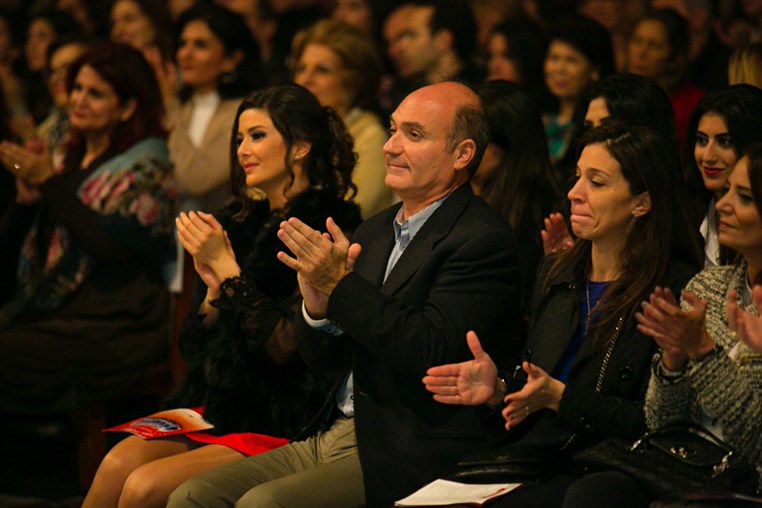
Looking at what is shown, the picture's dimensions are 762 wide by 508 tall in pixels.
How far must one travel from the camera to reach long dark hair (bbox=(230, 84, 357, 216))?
4062mm

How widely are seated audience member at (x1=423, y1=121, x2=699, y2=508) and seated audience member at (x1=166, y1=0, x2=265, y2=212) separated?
2460 millimetres

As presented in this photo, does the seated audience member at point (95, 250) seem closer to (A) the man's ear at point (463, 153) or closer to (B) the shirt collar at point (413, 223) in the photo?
(B) the shirt collar at point (413, 223)

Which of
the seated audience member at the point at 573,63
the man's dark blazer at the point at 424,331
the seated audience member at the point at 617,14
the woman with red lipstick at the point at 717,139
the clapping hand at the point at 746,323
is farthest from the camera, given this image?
the seated audience member at the point at 617,14

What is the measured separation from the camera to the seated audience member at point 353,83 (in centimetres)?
527

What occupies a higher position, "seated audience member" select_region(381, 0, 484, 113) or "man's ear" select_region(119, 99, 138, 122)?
"seated audience member" select_region(381, 0, 484, 113)

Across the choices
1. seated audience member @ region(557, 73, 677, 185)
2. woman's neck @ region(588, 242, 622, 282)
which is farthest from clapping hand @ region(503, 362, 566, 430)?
seated audience member @ region(557, 73, 677, 185)

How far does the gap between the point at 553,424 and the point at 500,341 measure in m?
0.29

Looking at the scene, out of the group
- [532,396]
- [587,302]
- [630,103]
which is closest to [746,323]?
[532,396]

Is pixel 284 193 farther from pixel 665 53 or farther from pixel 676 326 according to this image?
pixel 665 53

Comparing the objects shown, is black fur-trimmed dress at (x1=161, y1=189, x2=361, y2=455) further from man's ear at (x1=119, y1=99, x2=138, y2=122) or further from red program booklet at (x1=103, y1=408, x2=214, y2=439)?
man's ear at (x1=119, y1=99, x2=138, y2=122)

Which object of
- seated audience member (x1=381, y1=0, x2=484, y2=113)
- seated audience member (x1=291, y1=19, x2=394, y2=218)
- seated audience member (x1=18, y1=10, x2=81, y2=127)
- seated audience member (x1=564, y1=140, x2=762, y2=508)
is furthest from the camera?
seated audience member (x1=18, y1=10, x2=81, y2=127)

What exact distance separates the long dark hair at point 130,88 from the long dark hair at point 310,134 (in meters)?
1.11

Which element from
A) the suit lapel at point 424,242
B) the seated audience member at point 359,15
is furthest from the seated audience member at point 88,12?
the suit lapel at point 424,242

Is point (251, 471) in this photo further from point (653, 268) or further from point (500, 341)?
point (653, 268)
